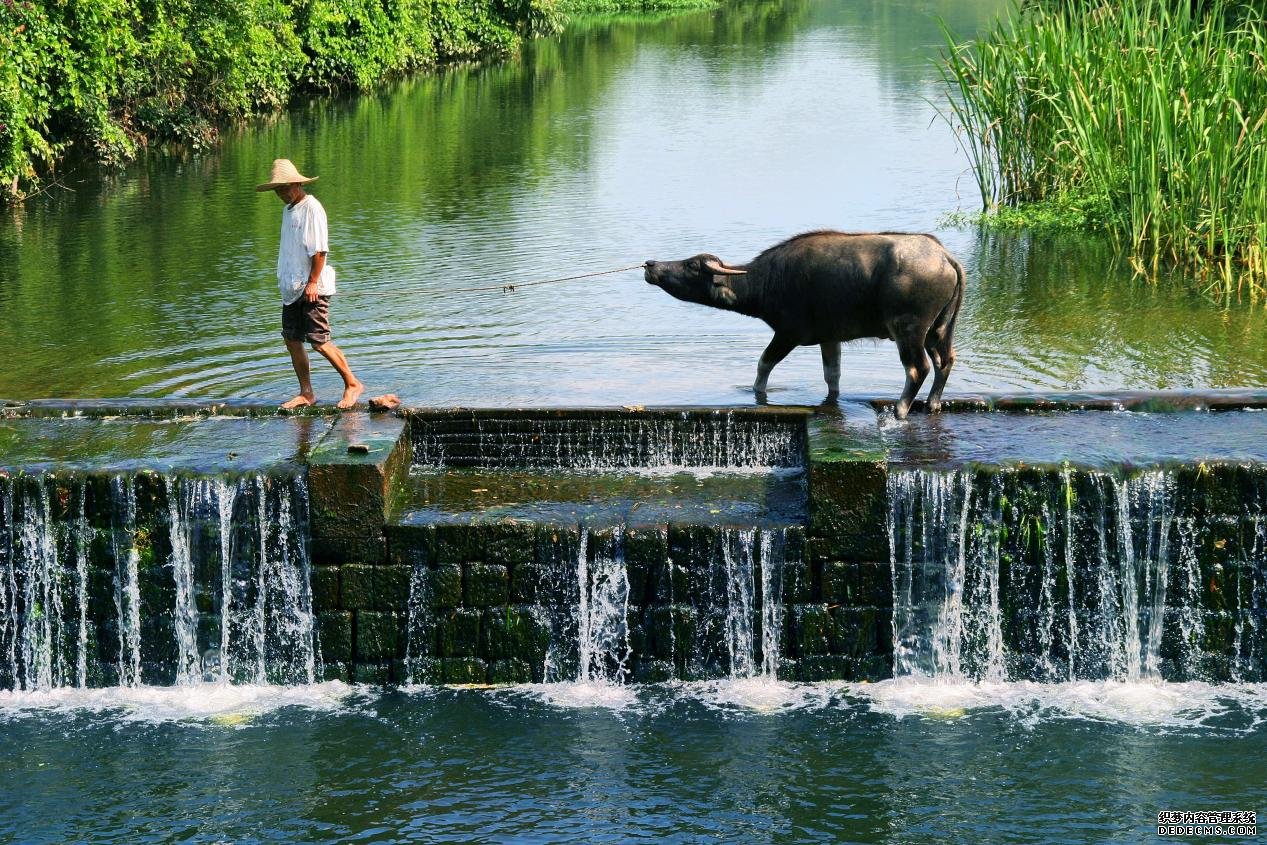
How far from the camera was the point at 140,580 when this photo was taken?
8.61 metres

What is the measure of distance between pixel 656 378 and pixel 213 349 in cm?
390

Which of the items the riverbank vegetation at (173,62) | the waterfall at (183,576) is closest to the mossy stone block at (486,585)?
the waterfall at (183,576)

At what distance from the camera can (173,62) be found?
2562cm

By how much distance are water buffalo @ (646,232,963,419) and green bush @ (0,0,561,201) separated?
11.5 m

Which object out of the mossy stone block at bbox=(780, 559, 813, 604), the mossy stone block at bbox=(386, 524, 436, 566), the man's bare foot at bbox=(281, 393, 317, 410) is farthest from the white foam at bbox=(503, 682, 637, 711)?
the man's bare foot at bbox=(281, 393, 317, 410)

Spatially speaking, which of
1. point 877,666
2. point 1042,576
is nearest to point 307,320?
point 877,666

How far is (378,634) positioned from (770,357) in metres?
3.18

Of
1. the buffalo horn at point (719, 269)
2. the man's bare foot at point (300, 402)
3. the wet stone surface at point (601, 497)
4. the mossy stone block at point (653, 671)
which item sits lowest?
the mossy stone block at point (653, 671)

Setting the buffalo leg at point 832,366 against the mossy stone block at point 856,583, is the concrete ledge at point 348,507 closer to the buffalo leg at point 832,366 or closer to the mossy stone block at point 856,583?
the mossy stone block at point 856,583

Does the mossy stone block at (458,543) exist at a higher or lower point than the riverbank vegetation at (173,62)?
lower

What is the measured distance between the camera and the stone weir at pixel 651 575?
8438 millimetres

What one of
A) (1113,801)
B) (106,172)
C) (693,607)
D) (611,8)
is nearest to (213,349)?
(693,607)

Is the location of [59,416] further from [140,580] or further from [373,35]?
[373,35]

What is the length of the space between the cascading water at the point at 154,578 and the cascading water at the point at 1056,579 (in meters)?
3.26
